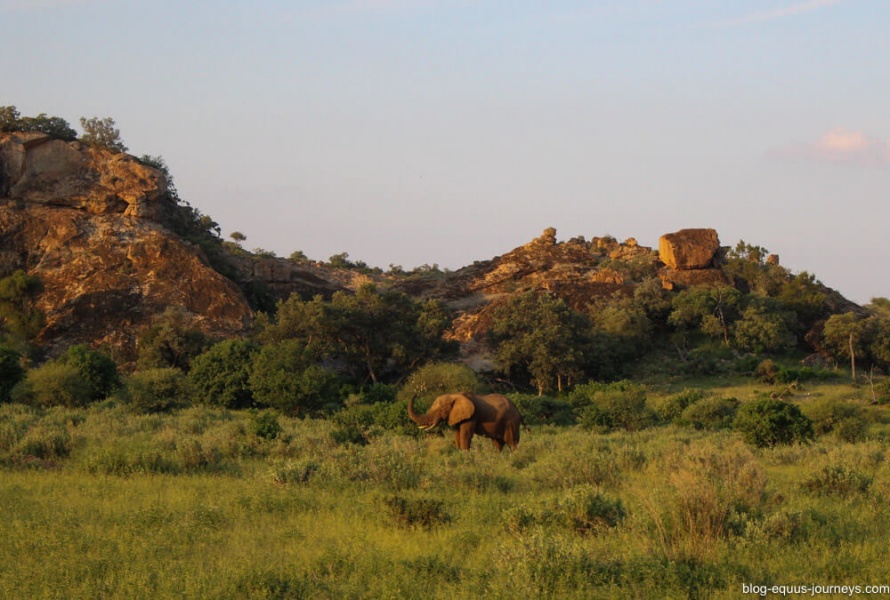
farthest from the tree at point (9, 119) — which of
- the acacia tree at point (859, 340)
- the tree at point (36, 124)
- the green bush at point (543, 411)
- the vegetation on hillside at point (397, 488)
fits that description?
the acacia tree at point (859, 340)

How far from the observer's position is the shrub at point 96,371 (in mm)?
31922

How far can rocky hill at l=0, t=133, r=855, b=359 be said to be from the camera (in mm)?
45750

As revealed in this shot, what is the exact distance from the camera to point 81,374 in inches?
1248

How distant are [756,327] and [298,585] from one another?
41.3 metres

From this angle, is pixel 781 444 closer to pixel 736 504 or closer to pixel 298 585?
pixel 736 504

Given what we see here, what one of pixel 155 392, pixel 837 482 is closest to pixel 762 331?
pixel 155 392

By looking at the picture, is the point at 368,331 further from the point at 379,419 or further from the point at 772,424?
the point at 772,424

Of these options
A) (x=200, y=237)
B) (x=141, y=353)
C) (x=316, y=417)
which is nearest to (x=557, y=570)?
(x=316, y=417)

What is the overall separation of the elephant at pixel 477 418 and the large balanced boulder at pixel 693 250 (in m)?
39.9

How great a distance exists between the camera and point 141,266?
48.3 meters

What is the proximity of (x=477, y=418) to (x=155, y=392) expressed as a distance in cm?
1455

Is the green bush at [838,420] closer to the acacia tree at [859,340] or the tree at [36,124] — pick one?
the acacia tree at [859,340]

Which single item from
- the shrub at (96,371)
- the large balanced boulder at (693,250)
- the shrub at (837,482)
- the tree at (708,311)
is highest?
the large balanced boulder at (693,250)

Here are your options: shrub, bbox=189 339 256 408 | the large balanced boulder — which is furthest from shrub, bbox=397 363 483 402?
the large balanced boulder
